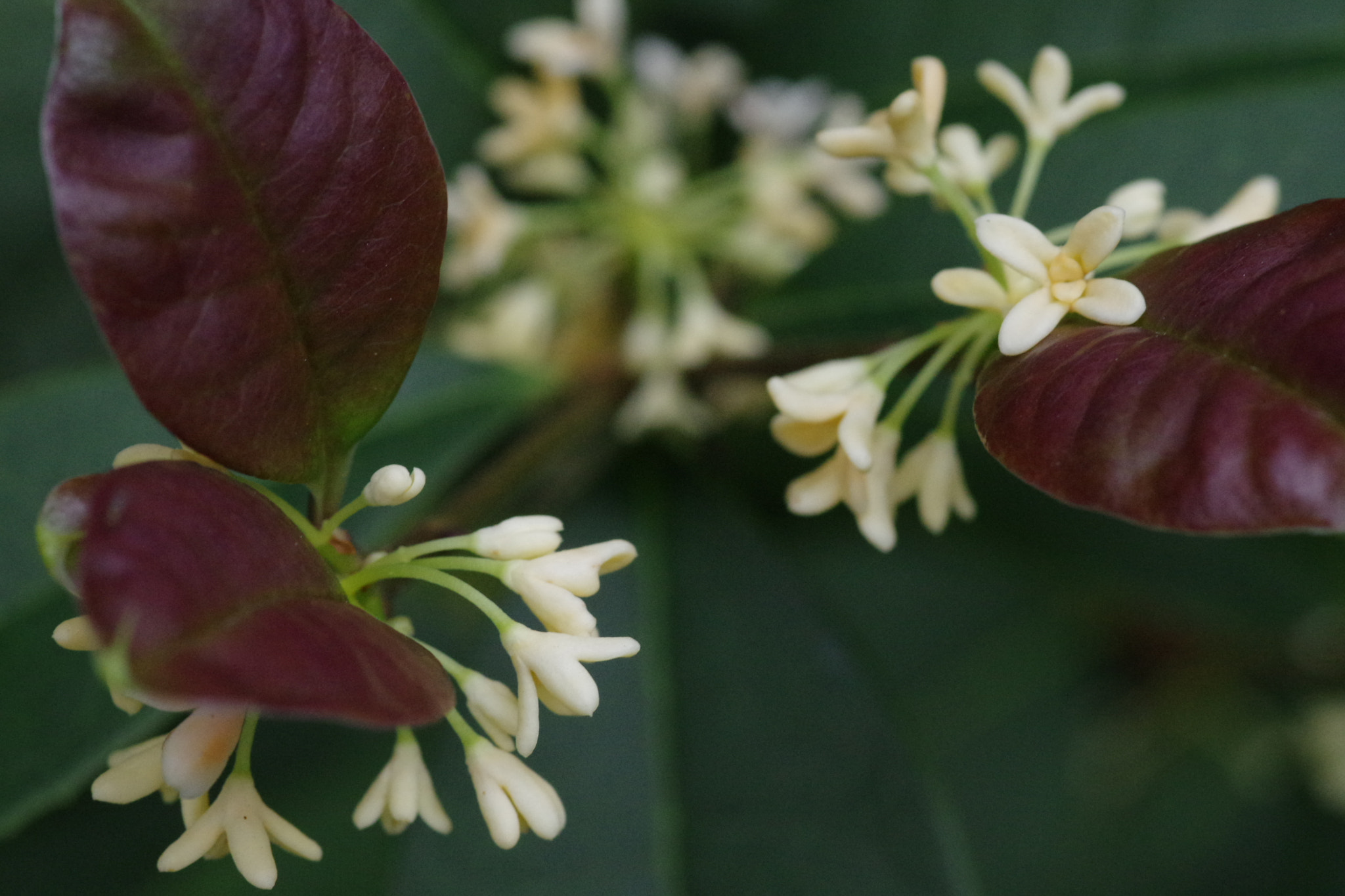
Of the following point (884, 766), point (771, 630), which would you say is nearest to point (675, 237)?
point (771, 630)

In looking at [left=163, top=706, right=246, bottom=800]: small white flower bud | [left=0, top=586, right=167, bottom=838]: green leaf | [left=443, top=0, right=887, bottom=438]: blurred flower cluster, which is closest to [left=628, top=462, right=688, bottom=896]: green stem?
[left=443, top=0, right=887, bottom=438]: blurred flower cluster

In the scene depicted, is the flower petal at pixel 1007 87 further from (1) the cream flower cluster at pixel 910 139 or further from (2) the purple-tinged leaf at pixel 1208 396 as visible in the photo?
(2) the purple-tinged leaf at pixel 1208 396

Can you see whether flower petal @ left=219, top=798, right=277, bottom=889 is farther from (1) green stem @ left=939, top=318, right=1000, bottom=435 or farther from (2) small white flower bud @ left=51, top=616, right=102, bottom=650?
(1) green stem @ left=939, top=318, right=1000, bottom=435

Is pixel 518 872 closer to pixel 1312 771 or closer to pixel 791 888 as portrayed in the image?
pixel 791 888

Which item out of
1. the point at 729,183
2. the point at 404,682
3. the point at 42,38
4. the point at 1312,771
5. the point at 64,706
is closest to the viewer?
the point at 404,682

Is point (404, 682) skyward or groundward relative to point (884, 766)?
skyward

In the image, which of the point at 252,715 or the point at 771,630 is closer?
the point at 252,715
